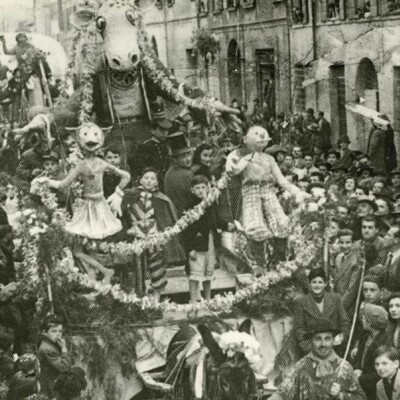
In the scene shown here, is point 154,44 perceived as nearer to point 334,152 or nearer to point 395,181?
point 334,152

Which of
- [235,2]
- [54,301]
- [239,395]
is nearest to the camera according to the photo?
[239,395]

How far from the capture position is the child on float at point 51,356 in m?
10.3

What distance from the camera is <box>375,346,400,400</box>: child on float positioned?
1005 centimetres

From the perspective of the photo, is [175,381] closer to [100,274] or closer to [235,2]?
[100,274]

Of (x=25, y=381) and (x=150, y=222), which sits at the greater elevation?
(x=150, y=222)

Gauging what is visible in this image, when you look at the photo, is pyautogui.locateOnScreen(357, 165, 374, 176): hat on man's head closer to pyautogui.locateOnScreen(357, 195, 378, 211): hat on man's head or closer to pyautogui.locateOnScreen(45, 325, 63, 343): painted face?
pyautogui.locateOnScreen(357, 195, 378, 211): hat on man's head

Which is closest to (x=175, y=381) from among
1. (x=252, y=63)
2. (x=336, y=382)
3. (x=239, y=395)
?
(x=239, y=395)

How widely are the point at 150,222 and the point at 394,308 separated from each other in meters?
2.51

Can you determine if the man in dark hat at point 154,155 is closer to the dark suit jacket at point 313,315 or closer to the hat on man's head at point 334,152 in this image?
the dark suit jacket at point 313,315

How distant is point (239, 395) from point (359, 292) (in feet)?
5.91

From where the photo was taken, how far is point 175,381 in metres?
10.5

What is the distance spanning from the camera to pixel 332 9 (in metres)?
13.7

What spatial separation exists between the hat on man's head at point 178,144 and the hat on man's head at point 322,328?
2447mm

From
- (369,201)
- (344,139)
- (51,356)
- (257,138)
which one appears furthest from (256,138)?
(51,356)
